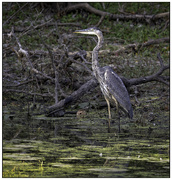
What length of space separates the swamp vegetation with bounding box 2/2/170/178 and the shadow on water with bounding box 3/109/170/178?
12 mm

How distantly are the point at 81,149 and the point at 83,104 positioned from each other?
3310 millimetres

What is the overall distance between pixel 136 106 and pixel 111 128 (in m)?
1.91

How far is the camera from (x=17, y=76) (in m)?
10.9

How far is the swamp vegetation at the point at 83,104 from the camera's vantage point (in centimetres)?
497

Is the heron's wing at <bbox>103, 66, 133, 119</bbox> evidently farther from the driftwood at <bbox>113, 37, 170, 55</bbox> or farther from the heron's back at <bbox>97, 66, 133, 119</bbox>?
the driftwood at <bbox>113, 37, 170, 55</bbox>

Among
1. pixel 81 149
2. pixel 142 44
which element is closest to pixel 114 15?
pixel 142 44

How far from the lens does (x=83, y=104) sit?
29.3 ft

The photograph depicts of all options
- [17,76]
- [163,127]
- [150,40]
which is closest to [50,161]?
[163,127]

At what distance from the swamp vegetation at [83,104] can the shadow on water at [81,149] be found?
0.01 m

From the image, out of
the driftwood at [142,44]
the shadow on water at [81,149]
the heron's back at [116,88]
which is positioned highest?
the driftwood at [142,44]

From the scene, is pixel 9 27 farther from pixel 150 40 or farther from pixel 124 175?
pixel 124 175

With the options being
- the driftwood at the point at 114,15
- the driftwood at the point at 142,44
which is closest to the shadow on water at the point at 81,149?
the driftwood at the point at 142,44

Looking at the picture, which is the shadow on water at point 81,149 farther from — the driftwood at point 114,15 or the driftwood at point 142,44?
the driftwood at point 114,15

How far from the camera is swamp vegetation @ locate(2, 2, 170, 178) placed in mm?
4969
